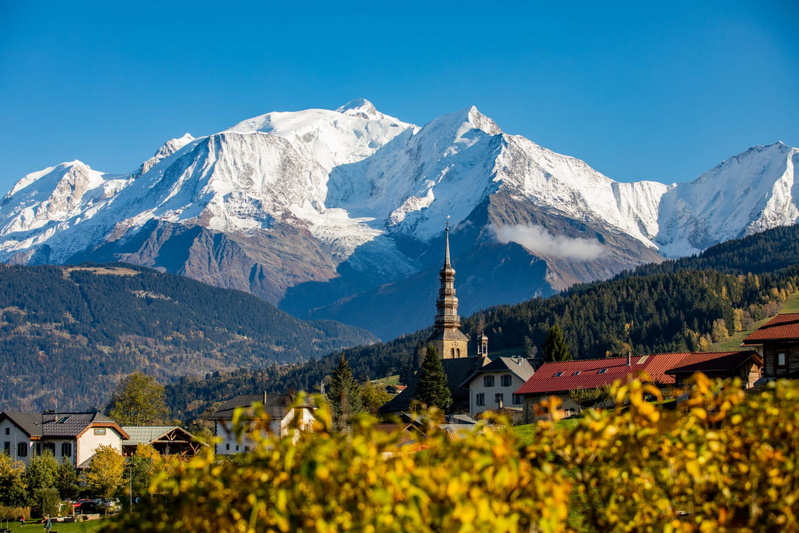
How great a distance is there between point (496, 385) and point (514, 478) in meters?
106

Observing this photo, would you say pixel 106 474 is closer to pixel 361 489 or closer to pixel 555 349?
pixel 555 349

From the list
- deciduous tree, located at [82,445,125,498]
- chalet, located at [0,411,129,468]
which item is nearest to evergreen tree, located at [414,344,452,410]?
chalet, located at [0,411,129,468]

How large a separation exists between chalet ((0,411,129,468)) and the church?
116ft

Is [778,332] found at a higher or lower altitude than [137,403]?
lower

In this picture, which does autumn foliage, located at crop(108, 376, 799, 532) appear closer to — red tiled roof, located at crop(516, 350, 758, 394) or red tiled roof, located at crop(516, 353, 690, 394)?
red tiled roof, located at crop(516, 350, 758, 394)

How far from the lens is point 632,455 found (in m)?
18.8

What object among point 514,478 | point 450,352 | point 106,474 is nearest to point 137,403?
point 450,352

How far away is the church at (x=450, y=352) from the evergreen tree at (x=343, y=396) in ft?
29.5

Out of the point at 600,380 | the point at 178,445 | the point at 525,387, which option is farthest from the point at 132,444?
the point at 600,380

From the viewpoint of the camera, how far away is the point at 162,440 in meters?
121

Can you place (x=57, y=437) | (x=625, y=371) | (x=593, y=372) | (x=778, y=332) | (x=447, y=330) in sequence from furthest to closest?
(x=447, y=330), (x=57, y=437), (x=593, y=372), (x=625, y=371), (x=778, y=332)

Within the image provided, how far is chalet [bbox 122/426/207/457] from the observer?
119 meters

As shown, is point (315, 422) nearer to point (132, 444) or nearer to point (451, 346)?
point (132, 444)

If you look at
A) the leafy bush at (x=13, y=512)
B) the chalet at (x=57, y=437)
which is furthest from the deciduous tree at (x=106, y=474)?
the chalet at (x=57, y=437)
